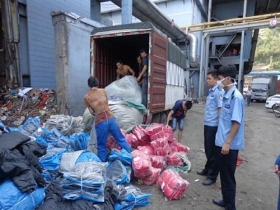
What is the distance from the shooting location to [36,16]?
7227mm

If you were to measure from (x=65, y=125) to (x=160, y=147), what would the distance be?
215 cm

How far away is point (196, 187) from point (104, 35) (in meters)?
4.13

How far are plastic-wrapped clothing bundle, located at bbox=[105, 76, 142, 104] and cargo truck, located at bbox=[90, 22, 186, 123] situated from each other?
1.13ft

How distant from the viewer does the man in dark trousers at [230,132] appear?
2320mm

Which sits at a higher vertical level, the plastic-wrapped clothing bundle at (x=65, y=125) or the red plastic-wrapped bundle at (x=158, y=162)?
the plastic-wrapped clothing bundle at (x=65, y=125)

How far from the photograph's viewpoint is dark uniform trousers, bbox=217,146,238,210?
7.93ft

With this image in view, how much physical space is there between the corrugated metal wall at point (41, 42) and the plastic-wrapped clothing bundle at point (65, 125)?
345cm

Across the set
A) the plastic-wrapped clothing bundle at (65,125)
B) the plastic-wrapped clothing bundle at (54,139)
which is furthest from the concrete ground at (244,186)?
the plastic-wrapped clothing bundle at (65,125)

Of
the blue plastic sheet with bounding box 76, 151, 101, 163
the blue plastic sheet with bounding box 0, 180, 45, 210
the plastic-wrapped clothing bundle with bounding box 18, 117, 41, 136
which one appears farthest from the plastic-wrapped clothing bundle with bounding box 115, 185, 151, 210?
the plastic-wrapped clothing bundle with bounding box 18, 117, 41, 136

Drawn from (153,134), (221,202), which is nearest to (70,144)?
(153,134)

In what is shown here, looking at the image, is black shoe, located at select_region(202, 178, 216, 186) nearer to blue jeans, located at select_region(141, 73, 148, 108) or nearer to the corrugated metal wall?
blue jeans, located at select_region(141, 73, 148, 108)

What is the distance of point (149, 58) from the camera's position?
5031 millimetres

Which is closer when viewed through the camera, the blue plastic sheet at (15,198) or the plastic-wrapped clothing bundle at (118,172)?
the blue plastic sheet at (15,198)

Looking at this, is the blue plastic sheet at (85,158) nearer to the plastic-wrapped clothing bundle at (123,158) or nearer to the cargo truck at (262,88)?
the plastic-wrapped clothing bundle at (123,158)
